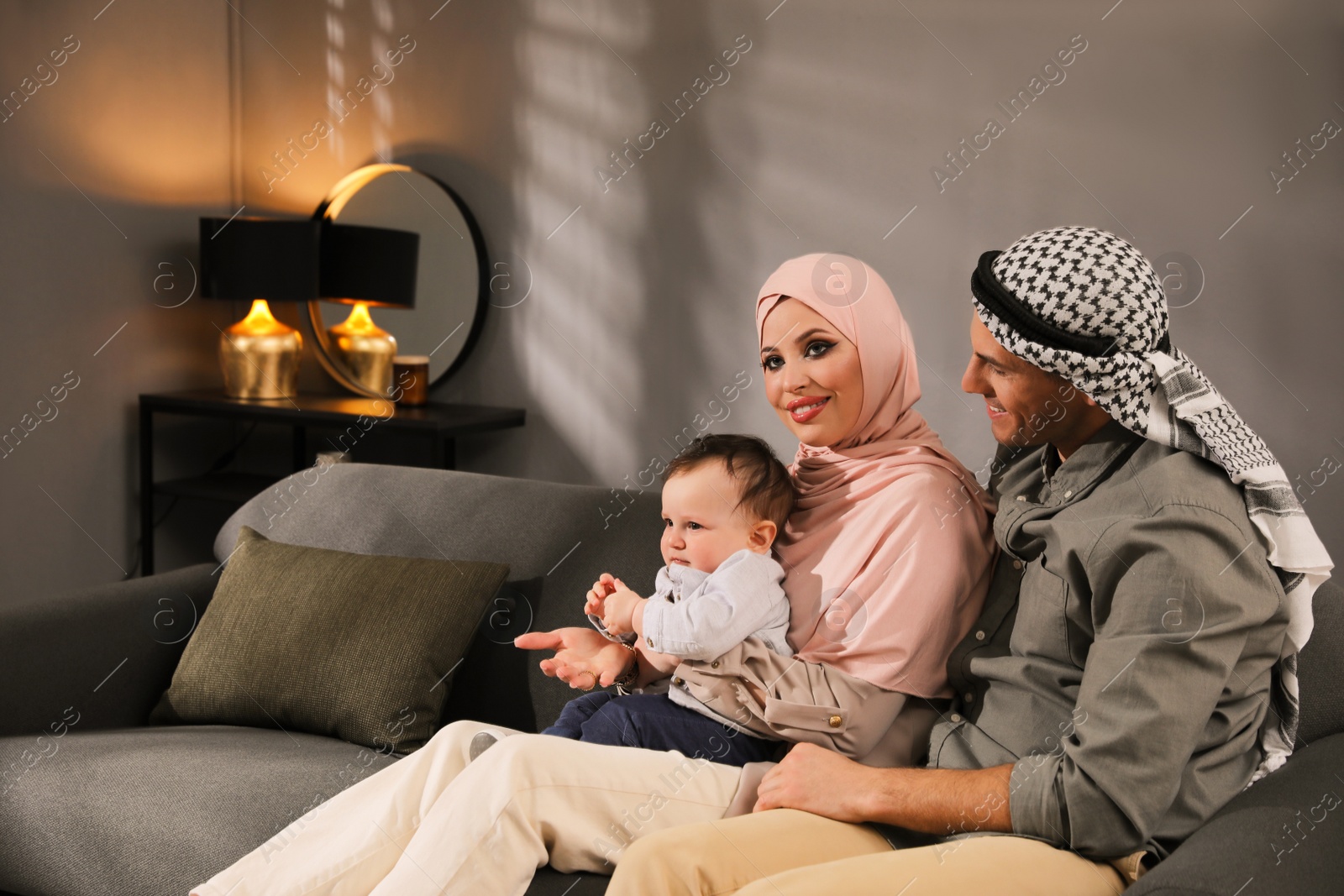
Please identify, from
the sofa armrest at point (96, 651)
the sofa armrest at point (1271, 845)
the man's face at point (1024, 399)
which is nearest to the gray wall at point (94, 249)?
the sofa armrest at point (96, 651)

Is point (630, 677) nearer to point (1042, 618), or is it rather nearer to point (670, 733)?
point (670, 733)

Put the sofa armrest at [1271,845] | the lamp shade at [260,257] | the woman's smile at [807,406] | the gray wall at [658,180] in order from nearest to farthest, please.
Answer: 1. the sofa armrest at [1271,845]
2. the woman's smile at [807,406]
3. the gray wall at [658,180]
4. the lamp shade at [260,257]

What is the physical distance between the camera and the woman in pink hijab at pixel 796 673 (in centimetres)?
132

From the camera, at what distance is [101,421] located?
151 inches

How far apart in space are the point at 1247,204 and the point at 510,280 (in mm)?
2262

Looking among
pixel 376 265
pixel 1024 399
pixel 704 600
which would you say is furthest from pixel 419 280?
pixel 1024 399

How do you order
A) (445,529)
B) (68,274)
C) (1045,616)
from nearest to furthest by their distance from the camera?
(1045,616), (445,529), (68,274)

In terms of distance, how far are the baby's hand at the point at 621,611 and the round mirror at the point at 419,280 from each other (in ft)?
7.88

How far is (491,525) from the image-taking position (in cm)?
212

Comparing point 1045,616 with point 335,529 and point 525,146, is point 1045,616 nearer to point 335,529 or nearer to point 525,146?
point 335,529

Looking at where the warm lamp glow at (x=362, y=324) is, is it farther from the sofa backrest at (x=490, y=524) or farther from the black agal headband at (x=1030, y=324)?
the black agal headband at (x=1030, y=324)

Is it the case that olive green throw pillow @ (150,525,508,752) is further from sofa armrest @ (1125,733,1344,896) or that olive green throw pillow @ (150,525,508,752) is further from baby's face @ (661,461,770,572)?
sofa armrest @ (1125,733,1344,896)

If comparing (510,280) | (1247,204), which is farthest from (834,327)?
(510,280)

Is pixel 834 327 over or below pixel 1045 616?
over
